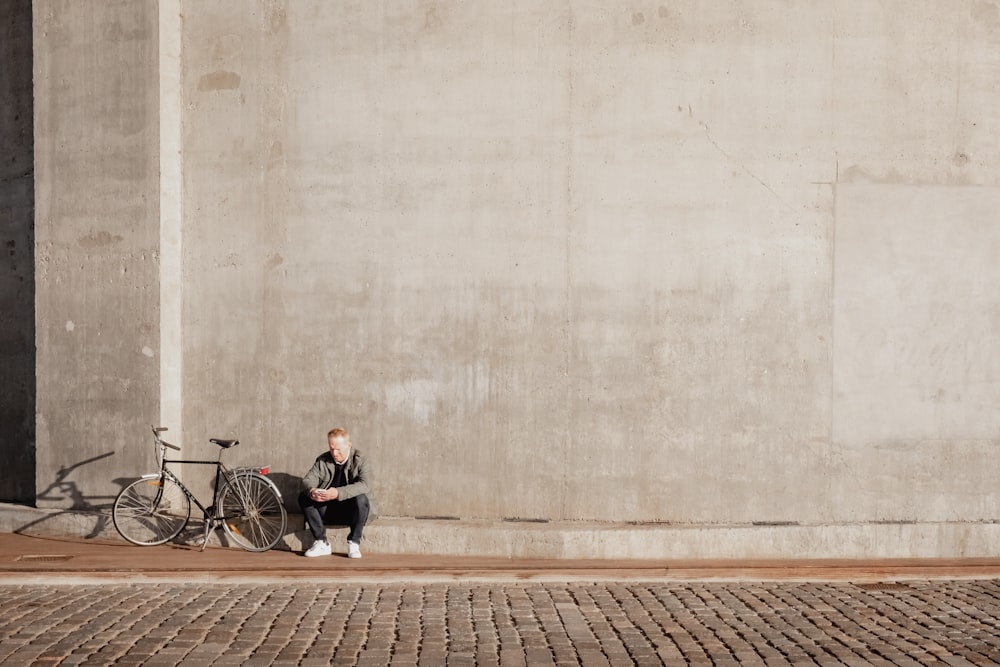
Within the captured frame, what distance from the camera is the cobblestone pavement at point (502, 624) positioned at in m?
6.38

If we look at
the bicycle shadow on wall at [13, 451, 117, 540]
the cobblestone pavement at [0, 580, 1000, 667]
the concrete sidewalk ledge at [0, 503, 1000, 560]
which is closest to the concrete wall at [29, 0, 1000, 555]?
the concrete sidewalk ledge at [0, 503, 1000, 560]

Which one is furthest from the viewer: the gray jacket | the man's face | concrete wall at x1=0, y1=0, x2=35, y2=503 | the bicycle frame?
concrete wall at x1=0, y1=0, x2=35, y2=503

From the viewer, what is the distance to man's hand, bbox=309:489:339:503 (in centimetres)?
934

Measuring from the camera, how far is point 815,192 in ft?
33.2

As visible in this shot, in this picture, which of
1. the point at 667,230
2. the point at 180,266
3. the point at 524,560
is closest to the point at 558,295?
the point at 667,230

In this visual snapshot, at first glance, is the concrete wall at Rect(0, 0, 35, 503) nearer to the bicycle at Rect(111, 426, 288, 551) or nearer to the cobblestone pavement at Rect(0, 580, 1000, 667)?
the bicycle at Rect(111, 426, 288, 551)

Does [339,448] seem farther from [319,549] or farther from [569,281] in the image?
[569,281]

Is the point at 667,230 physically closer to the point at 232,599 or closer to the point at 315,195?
the point at 315,195

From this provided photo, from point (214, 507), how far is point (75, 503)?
1749 mm

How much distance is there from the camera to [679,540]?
32.1ft

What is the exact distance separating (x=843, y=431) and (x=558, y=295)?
3.16 metres

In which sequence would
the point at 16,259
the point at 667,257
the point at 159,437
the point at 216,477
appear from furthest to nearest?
the point at 16,259 → the point at 159,437 → the point at 216,477 → the point at 667,257

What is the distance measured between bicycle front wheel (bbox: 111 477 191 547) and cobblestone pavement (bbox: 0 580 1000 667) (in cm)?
153

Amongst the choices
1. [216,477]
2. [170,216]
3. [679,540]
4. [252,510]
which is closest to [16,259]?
[170,216]
